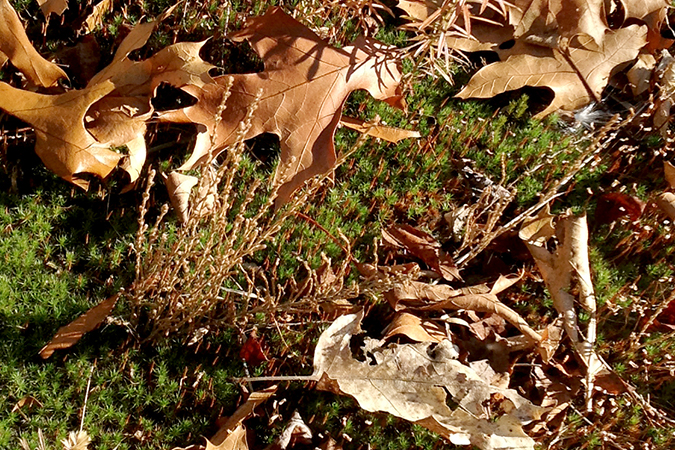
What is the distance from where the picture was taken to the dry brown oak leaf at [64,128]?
251cm

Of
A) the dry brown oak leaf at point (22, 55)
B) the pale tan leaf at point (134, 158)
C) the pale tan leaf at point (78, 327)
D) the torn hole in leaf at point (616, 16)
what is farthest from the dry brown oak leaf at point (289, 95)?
the torn hole in leaf at point (616, 16)

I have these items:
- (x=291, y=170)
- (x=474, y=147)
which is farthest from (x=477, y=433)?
(x=474, y=147)

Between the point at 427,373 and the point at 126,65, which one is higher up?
the point at 126,65

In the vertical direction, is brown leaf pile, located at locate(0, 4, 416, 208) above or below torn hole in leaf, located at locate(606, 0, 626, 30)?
below

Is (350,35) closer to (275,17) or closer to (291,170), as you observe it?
(275,17)

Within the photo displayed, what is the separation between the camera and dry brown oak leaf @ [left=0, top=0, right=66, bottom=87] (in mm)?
2643

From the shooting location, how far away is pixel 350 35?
342 cm

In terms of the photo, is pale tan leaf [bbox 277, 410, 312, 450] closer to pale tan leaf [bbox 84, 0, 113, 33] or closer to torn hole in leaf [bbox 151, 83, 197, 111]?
torn hole in leaf [bbox 151, 83, 197, 111]

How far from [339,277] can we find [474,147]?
3.71ft

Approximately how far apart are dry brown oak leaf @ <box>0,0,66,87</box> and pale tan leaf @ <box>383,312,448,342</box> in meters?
1.61

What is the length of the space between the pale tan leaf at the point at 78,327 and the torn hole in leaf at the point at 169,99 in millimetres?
908

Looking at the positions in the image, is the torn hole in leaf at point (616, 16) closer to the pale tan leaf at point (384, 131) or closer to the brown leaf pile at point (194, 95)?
the pale tan leaf at point (384, 131)

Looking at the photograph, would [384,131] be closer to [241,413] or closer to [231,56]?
[231,56]

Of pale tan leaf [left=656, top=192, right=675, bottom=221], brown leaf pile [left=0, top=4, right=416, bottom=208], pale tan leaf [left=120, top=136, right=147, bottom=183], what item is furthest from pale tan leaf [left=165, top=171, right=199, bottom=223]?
pale tan leaf [left=656, top=192, right=675, bottom=221]
